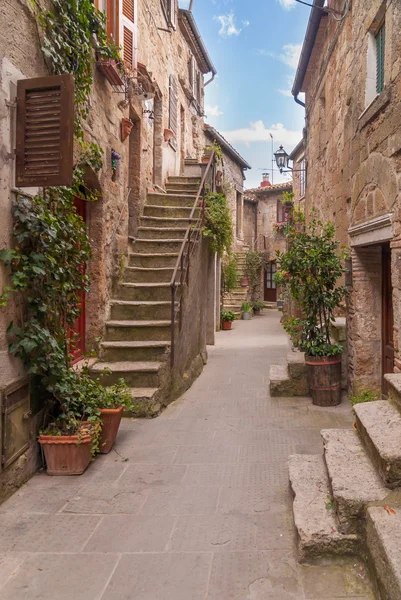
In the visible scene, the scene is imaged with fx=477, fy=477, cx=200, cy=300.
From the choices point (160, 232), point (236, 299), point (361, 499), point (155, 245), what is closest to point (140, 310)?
point (155, 245)

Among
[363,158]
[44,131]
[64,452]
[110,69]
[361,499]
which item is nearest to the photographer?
[361,499]

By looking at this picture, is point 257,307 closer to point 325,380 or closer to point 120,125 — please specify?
point 120,125

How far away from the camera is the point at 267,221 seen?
2523cm

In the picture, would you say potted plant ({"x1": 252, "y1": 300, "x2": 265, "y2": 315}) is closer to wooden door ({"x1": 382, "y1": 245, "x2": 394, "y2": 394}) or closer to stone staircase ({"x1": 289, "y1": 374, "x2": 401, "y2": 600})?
wooden door ({"x1": 382, "y1": 245, "x2": 394, "y2": 394})

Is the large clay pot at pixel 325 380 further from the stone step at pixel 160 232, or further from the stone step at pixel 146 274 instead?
the stone step at pixel 160 232

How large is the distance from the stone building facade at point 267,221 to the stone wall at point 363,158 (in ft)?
54.2

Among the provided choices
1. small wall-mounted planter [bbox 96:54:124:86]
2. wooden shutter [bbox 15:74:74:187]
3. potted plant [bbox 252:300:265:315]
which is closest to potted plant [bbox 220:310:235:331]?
potted plant [bbox 252:300:265:315]

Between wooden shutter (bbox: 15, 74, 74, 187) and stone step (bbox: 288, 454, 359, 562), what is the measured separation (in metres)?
2.60

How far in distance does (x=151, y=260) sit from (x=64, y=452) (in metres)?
4.05

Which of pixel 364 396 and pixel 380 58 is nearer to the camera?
pixel 380 58

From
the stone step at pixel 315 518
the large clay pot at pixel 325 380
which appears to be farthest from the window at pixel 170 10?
the stone step at pixel 315 518

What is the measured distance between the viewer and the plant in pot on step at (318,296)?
5.84m

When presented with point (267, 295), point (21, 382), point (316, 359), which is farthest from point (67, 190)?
point (267, 295)

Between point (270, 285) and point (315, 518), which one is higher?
point (270, 285)
